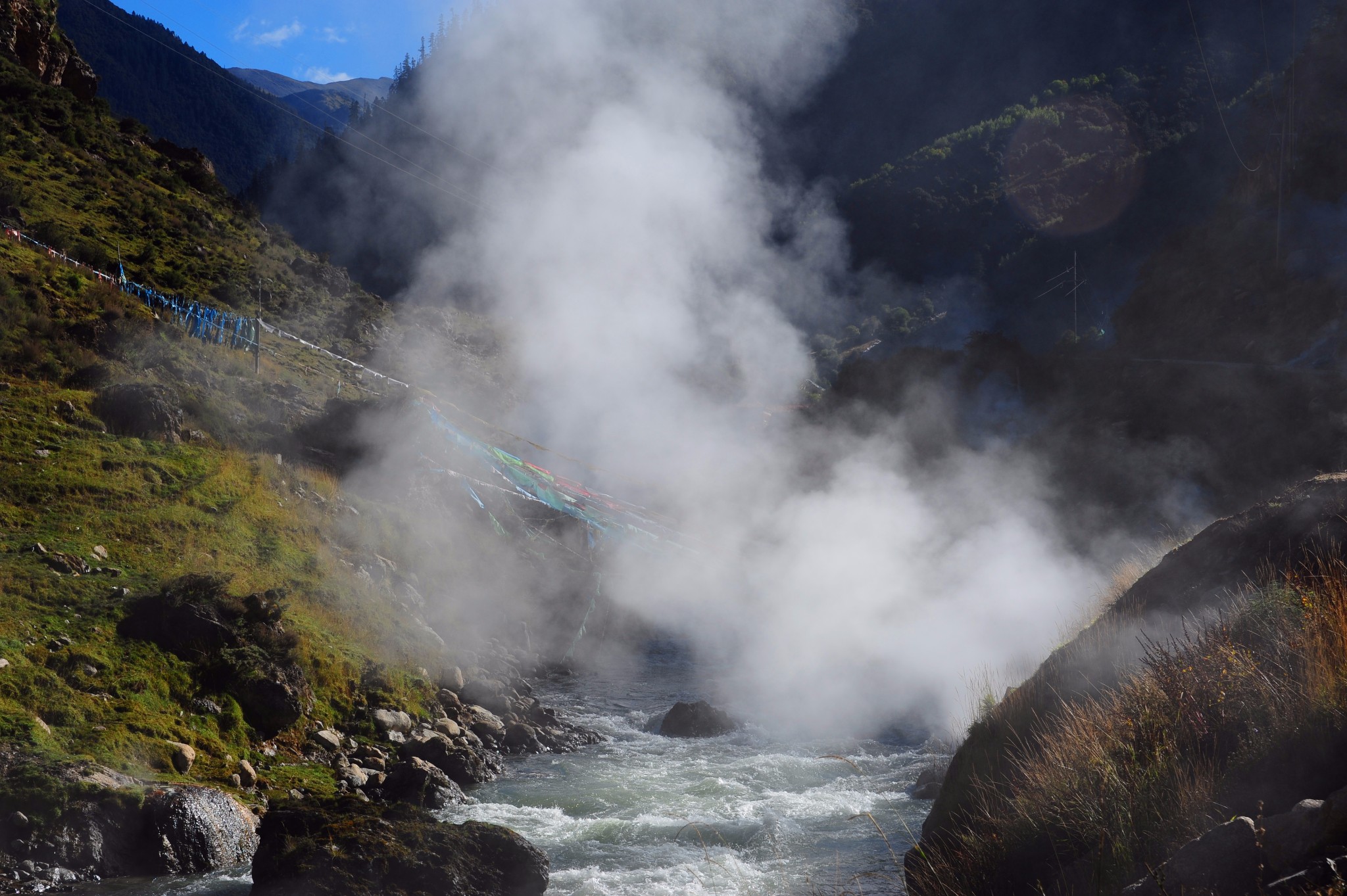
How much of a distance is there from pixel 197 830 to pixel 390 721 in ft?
12.4

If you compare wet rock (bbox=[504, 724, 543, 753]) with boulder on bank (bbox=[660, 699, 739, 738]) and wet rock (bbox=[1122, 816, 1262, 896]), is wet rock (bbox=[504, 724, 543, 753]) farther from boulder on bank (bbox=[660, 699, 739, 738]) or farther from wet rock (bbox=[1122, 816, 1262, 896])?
wet rock (bbox=[1122, 816, 1262, 896])

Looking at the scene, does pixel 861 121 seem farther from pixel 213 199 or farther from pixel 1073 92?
pixel 213 199

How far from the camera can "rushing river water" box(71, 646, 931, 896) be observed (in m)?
7.25

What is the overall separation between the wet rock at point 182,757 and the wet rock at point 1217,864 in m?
8.23

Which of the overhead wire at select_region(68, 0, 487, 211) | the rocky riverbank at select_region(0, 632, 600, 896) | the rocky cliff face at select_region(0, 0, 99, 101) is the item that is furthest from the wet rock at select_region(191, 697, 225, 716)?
the overhead wire at select_region(68, 0, 487, 211)

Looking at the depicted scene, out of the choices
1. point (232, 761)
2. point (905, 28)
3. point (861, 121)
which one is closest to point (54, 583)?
point (232, 761)

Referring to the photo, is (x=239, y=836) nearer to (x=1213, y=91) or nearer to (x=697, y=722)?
(x=697, y=722)

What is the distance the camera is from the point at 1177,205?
3600 centimetres

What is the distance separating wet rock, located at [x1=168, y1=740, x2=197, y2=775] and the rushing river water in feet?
5.05

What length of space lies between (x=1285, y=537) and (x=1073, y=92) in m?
62.7

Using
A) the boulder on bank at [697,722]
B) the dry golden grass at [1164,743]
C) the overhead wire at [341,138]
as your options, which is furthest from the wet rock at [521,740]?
the overhead wire at [341,138]

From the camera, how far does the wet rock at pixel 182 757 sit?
8031mm

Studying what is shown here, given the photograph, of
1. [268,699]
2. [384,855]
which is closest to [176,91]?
[268,699]

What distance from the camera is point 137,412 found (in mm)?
14031
